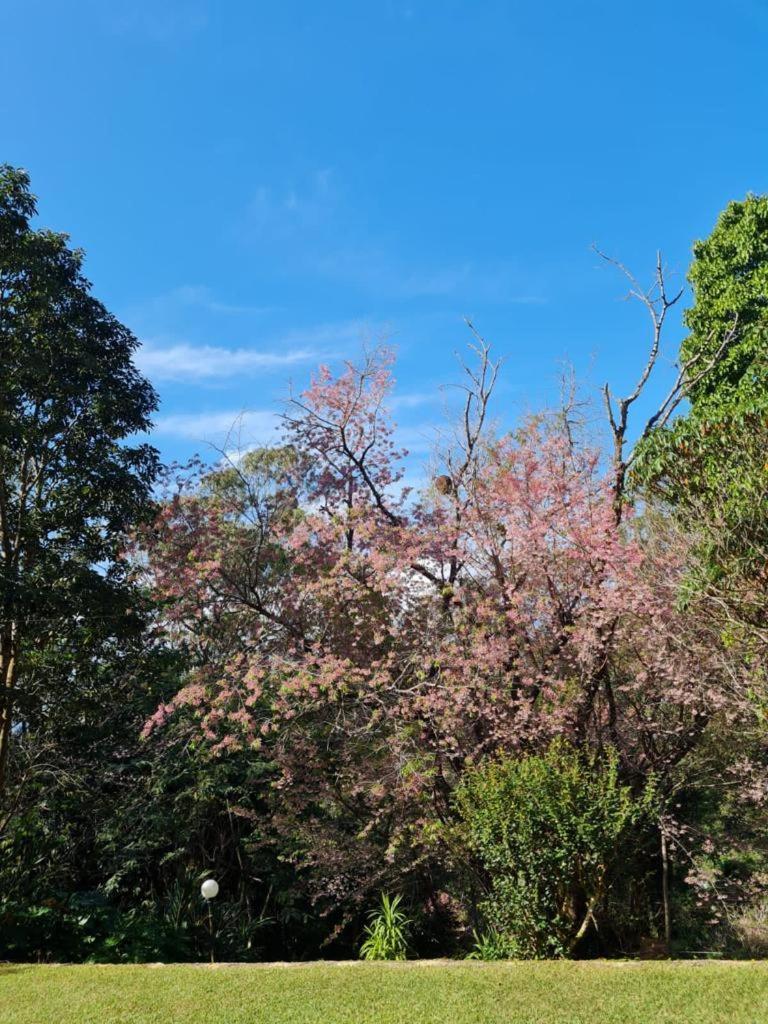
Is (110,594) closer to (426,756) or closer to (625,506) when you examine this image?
(426,756)

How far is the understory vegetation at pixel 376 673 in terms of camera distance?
7.58 m

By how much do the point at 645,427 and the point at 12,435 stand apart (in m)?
7.50

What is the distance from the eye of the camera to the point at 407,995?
557 centimetres

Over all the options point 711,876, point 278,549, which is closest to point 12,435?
point 278,549

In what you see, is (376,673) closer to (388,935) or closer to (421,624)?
(421,624)

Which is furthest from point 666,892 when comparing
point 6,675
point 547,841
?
point 6,675

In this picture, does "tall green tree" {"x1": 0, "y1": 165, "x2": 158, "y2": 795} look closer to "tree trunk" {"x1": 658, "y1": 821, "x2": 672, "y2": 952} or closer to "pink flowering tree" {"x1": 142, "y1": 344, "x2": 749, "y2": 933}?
"pink flowering tree" {"x1": 142, "y1": 344, "x2": 749, "y2": 933}

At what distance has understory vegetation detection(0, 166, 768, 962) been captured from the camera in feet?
24.9

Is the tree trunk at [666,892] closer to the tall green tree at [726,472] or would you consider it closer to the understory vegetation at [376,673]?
the understory vegetation at [376,673]

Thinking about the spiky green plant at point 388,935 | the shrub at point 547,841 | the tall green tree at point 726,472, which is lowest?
the spiky green plant at point 388,935

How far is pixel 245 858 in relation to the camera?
11133mm

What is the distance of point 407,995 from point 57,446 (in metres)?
7.30

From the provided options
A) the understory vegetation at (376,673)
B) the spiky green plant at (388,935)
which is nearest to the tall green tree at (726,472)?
the understory vegetation at (376,673)

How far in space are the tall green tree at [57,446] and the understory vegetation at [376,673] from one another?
4cm
